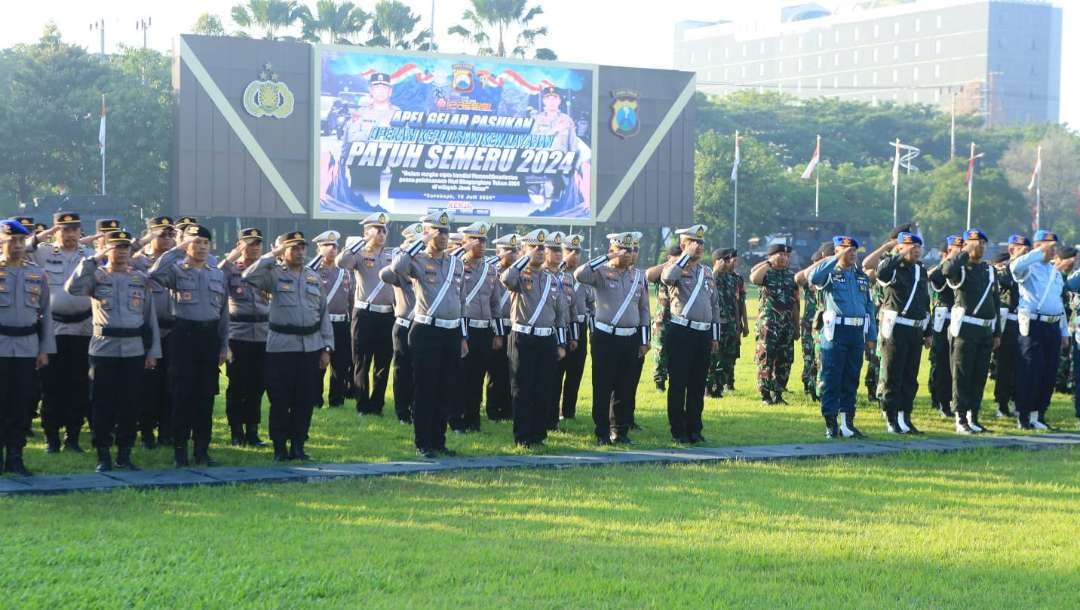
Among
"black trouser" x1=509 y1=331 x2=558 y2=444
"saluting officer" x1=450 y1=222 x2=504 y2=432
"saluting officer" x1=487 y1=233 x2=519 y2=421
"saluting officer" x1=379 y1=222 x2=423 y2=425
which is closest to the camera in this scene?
"saluting officer" x1=379 y1=222 x2=423 y2=425

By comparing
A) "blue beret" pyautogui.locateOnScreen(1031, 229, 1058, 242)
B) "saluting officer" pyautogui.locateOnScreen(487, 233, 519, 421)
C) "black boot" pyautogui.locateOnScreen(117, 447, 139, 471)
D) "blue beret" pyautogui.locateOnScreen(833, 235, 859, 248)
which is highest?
"blue beret" pyautogui.locateOnScreen(1031, 229, 1058, 242)

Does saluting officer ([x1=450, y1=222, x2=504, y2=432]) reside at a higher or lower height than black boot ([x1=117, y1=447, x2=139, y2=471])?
higher

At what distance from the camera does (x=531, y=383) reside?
11078 mm

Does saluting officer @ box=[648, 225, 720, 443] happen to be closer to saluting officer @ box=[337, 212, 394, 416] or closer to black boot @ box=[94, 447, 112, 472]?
saluting officer @ box=[337, 212, 394, 416]

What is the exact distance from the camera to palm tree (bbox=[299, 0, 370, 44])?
4971cm

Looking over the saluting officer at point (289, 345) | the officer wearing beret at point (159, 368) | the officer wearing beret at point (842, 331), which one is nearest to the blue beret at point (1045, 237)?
the officer wearing beret at point (842, 331)

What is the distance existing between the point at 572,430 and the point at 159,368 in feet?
11.6

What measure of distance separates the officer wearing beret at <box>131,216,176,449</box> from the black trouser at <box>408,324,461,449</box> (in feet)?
5.76

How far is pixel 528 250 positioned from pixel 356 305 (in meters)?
2.74

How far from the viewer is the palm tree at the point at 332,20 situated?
4971cm

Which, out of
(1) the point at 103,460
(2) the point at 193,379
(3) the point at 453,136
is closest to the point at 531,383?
(2) the point at 193,379

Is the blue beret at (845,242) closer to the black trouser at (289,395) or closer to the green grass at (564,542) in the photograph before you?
the green grass at (564,542)

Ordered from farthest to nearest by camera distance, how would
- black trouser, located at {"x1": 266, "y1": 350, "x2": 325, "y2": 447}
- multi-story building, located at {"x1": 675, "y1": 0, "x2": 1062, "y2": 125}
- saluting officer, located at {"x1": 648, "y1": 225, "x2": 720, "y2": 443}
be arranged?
1. multi-story building, located at {"x1": 675, "y1": 0, "x2": 1062, "y2": 125}
2. saluting officer, located at {"x1": 648, "y1": 225, "x2": 720, "y2": 443}
3. black trouser, located at {"x1": 266, "y1": 350, "x2": 325, "y2": 447}

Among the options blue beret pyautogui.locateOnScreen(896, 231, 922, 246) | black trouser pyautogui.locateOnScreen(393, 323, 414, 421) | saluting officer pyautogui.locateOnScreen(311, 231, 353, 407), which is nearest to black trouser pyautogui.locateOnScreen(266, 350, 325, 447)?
black trouser pyautogui.locateOnScreen(393, 323, 414, 421)
